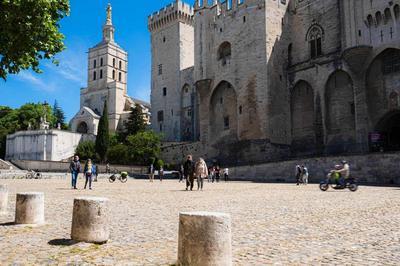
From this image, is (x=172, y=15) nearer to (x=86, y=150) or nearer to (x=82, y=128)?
(x=86, y=150)

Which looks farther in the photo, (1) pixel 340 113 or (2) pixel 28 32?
(1) pixel 340 113

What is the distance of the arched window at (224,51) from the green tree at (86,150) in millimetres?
20988

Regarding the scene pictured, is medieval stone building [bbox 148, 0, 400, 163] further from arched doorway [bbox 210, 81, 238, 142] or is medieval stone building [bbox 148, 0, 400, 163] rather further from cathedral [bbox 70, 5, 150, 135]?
cathedral [bbox 70, 5, 150, 135]

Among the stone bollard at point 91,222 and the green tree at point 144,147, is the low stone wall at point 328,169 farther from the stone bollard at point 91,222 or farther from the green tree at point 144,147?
the stone bollard at point 91,222

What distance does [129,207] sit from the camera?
9.47 meters

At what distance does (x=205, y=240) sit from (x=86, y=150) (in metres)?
50.1

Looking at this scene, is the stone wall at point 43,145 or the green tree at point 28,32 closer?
the green tree at point 28,32

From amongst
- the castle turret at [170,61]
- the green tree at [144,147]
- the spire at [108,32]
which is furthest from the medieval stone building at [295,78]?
the spire at [108,32]

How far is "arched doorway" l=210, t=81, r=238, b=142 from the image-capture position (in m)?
37.0

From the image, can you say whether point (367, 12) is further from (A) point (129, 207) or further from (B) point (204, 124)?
(A) point (129, 207)

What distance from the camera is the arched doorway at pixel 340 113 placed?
29.4m

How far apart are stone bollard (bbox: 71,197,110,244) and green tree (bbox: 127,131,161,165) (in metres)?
38.1

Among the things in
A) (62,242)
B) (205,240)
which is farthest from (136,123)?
(205,240)

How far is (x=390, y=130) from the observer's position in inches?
1120
